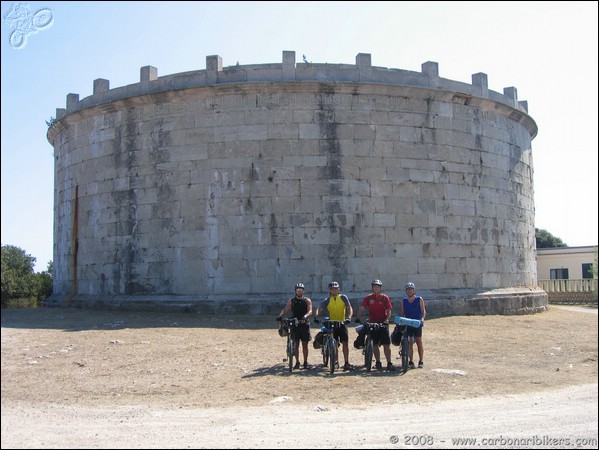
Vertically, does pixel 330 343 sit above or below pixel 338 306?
below

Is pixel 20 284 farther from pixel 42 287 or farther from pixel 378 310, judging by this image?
pixel 378 310

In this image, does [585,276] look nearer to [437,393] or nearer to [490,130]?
[490,130]

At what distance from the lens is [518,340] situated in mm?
13906

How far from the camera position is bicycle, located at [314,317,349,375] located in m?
10.2

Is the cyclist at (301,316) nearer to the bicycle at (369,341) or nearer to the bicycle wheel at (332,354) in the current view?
the bicycle wheel at (332,354)

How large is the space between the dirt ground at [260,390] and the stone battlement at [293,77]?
22.7 ft

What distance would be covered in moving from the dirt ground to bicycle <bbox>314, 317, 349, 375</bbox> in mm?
262

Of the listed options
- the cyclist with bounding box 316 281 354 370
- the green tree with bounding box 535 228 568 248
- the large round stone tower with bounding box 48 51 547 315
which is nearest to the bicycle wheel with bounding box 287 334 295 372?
the cyclist with bounding box 316 281 354 370

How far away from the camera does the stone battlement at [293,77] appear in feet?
55.2

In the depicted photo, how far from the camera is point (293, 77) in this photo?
1675 centimetres

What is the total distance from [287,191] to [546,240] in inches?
2314

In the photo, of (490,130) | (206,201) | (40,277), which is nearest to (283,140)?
(206,201)

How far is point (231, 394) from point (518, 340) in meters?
8.05

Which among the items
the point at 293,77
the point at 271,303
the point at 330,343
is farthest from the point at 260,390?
the point at 293,77
